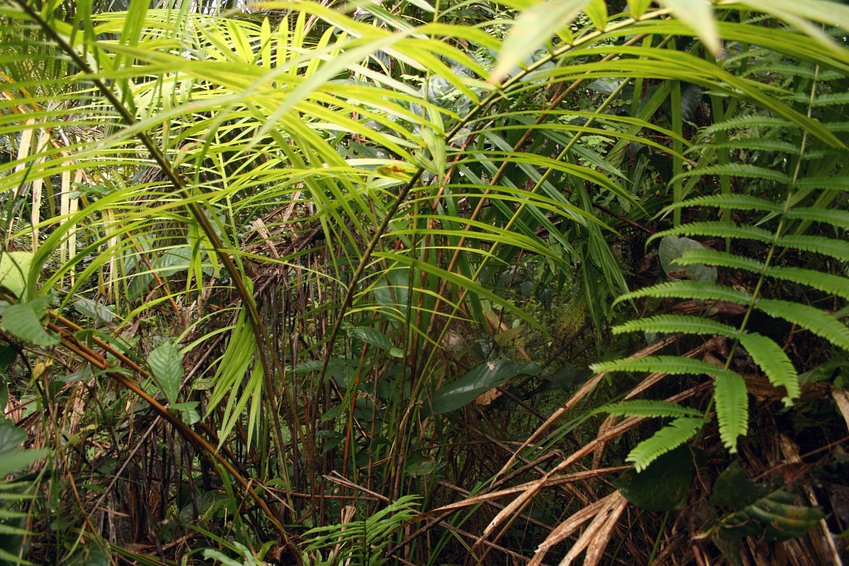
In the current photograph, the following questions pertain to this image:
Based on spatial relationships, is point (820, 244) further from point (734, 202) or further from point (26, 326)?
point (26, 326)

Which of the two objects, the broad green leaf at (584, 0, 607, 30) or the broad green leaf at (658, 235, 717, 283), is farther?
the broad green leaf at (658, 235, 717, 283)

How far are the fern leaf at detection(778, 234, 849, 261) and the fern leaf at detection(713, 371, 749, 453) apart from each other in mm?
135

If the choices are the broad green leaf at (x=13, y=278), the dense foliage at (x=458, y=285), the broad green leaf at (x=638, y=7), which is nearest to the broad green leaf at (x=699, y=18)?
the dense foliage at (x=458, y=285)

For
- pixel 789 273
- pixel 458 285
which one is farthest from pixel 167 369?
pixel 789 273

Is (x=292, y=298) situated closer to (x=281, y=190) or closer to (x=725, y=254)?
(x=281, y=190)

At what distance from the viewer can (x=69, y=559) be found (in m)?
0.69

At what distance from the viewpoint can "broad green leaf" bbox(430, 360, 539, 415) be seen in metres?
0.91

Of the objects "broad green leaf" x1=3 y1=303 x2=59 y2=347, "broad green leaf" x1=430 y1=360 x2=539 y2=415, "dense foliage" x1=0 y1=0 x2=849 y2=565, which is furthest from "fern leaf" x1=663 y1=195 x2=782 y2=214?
"broad green leaf" x1=3 y1=303 x2=59 y2=347

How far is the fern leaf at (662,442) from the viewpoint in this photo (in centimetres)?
51

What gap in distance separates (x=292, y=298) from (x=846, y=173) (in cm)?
81

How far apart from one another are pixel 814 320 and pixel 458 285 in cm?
45

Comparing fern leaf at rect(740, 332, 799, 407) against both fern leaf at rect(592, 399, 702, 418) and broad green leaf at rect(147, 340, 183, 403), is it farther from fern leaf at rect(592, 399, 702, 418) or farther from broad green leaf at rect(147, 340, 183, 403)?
broad green leaf at rect(147, 340, 183, 403)

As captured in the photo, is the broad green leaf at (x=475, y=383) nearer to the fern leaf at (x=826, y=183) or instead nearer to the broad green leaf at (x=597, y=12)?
the fern leaf at (x=826, y=183)

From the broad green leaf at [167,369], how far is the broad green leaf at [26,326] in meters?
0.21
